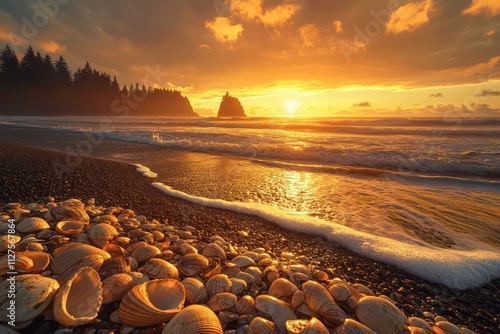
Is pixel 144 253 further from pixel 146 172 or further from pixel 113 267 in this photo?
pixel 146 172

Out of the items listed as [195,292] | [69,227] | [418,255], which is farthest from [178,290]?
[418,255]

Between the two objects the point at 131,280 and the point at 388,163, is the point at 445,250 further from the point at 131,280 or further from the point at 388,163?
the point at 388,163

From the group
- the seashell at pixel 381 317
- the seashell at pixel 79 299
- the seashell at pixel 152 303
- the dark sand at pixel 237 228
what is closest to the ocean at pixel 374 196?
the dark sand at pixel 237 228

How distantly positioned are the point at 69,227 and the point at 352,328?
10.6ft

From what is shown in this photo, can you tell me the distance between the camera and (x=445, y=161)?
27.3 ft

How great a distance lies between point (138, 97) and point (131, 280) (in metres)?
110

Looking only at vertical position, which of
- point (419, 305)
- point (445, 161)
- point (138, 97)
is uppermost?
point (138, 97)

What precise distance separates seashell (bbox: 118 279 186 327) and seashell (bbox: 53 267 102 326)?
0.70 feet

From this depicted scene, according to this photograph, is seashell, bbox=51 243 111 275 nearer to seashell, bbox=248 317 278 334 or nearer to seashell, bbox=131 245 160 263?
seashell, bbox=131 245 160 263

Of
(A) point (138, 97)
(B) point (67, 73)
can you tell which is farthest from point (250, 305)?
(A) point (138, 97)

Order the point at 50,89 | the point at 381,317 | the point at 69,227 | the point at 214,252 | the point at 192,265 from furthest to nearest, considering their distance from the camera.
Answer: the point at 50,89, the point at 69,227, the point at 214,252, the point at 192,265, the point at 381,317

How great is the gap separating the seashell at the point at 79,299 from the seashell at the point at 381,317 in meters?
2.00

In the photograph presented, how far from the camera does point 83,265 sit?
6.12 ft

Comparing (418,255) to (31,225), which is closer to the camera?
(31,225)
